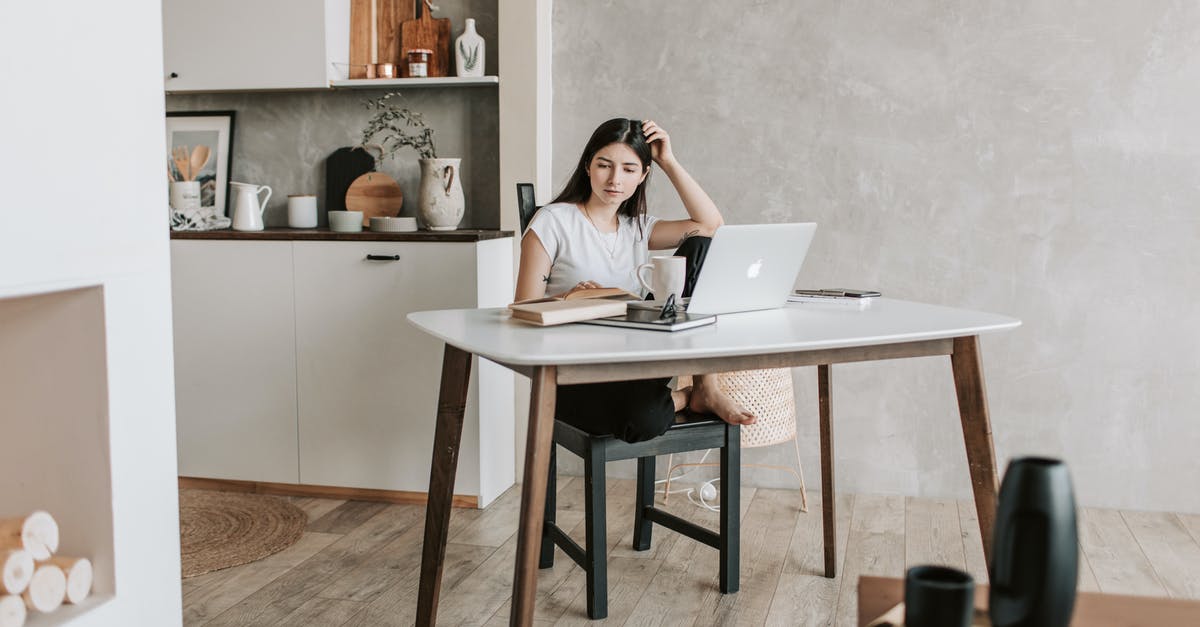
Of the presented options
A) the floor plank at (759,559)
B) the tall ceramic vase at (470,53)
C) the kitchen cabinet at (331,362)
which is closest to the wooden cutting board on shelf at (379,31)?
the tall ceramic vase at (470,53)

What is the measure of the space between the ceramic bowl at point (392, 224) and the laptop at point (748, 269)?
4.60 ft

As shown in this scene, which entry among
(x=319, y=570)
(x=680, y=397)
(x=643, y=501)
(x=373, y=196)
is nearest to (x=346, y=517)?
(x=319, y=570)

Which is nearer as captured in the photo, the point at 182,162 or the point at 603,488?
the point at 603,488

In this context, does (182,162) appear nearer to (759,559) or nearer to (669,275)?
(669,275)

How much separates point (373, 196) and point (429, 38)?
573mm

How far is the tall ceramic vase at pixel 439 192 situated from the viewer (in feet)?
11.0

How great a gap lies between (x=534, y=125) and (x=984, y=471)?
1876mm

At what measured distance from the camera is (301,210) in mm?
3555

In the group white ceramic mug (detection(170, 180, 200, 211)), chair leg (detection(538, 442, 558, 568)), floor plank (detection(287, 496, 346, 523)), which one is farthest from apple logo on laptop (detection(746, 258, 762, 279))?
white ceramic mug (detection(170, 180, 200, 211))

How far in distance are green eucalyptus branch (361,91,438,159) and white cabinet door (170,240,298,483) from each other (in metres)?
0.55

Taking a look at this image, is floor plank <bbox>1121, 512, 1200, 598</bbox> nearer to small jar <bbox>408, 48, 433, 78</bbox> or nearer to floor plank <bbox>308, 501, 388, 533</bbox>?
floor plank <bbox>308, 501, 388, 533</bbox>

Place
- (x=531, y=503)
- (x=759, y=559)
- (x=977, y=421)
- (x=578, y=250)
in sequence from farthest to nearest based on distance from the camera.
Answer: (x=759, y=559)
(x=578, y=250)
(x=977, y=421)
(x=531, y=503)

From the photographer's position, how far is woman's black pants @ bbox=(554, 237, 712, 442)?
7.64ft

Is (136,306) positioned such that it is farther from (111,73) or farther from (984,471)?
(984,471)
